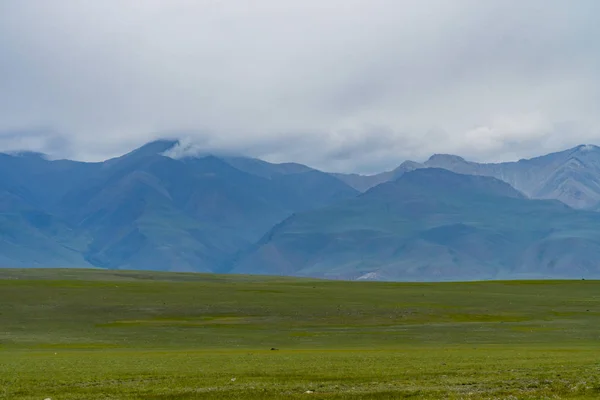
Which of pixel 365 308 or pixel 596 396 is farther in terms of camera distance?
pixel 365 308

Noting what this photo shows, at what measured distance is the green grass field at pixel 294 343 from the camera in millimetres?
32188

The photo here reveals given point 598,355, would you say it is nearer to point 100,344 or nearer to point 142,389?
point 142,389

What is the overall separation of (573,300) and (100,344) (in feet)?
235

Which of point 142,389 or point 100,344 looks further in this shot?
point 100,344

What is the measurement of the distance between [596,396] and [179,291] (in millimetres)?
95797

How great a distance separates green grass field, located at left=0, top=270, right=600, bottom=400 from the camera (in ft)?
106

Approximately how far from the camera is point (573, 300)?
107312mm

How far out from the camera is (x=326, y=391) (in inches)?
1228

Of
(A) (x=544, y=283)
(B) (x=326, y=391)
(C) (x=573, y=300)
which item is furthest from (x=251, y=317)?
(A) (x=544, y=283)

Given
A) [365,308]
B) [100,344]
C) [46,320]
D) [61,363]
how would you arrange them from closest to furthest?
[61,363], [100,344], [46,320], [365,308]

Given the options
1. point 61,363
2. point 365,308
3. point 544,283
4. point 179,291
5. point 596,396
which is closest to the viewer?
point 596,396

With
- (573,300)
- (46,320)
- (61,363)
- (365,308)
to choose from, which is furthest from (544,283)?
(61,363)

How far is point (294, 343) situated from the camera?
62125mm

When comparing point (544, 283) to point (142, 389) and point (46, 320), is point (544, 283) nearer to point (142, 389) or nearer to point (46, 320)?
point (46, 320)
